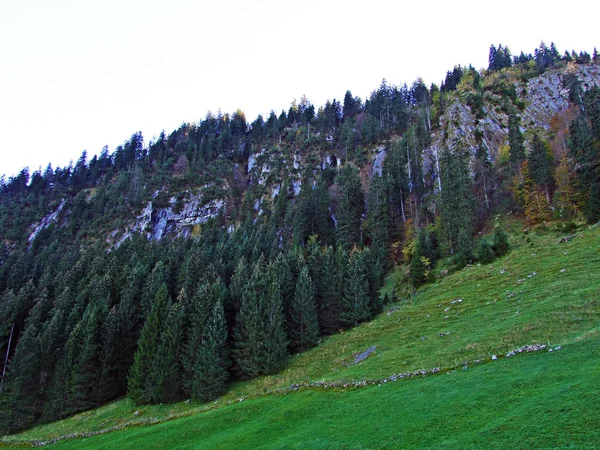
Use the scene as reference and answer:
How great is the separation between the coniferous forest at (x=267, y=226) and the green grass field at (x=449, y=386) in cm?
680

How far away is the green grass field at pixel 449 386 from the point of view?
1466 centimetres

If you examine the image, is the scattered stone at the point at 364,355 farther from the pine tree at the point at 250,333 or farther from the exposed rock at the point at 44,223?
the exposed rock at the point at 44,223

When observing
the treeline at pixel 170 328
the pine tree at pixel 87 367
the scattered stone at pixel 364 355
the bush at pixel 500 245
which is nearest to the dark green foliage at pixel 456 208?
the bush at pixel 500 245

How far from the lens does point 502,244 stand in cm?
6047

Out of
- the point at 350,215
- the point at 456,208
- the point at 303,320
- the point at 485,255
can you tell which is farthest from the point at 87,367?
the point at 456,208

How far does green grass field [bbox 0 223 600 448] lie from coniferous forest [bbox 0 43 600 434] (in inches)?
268

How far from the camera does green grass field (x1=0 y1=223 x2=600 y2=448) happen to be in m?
14.7

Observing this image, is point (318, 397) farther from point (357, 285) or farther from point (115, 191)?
point (115, 191)

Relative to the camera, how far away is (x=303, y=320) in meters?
55.8

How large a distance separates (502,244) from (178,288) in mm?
60609

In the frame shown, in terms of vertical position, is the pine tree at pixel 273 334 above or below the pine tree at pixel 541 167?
below

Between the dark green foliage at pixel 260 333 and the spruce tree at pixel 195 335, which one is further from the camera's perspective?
the dark green foliage at pixel 260 333

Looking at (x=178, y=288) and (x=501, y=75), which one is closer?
(x=178, y=288)

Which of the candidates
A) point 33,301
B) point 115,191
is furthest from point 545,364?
point 115,191
